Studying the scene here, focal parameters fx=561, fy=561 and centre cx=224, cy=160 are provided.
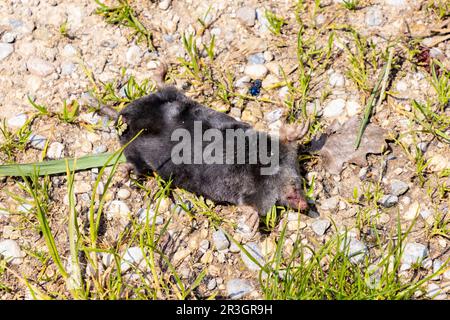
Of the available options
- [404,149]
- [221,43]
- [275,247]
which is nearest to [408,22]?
[404,149]

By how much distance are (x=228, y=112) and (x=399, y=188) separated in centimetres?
133

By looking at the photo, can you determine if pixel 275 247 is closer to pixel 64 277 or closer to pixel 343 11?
pixel 64 277

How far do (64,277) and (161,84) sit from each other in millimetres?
1542

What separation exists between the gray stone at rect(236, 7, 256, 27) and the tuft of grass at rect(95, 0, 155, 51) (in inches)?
28.5

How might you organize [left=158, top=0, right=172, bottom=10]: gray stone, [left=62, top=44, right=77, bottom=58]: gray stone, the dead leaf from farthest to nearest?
[left=158, top=0, right=172, bottom=10]: gray stone, [left=62, top=44, right=77, bottom=58]: gray stone, the dead leaf

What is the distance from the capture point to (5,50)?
436 cm

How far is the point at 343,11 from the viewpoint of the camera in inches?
173

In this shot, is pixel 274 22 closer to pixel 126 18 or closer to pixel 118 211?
pixel 126 18

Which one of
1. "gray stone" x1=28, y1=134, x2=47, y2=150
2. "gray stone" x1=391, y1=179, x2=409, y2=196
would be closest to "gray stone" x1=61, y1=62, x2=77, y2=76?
"gray stone" x1=28, y1=134, x2=47, y2=150

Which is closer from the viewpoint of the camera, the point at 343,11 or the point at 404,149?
the point at 404,149

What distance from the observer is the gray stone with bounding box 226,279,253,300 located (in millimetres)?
3572

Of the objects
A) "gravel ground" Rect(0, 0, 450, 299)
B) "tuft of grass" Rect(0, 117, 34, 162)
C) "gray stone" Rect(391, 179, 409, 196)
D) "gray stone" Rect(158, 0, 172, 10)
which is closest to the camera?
"gravel ground" Rect(0, 0, 450, 299)

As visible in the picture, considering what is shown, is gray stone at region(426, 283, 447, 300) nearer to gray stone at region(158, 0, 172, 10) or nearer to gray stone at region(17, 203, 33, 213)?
gray stone at region(17, 203, 33, 213)

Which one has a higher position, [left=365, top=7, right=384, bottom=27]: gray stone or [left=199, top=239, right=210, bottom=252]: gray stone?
[left=365, top=7, right=384, bottom=27]: gray stone
